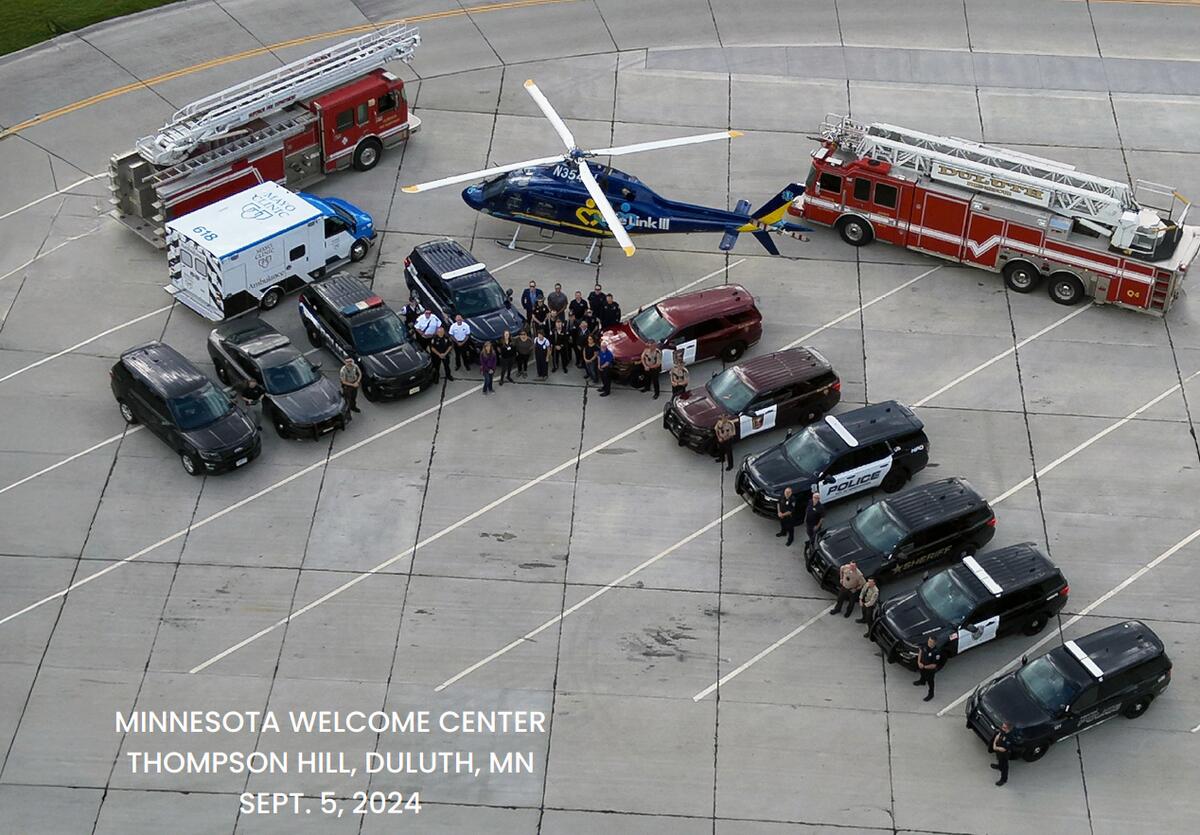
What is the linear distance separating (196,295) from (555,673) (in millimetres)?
13051

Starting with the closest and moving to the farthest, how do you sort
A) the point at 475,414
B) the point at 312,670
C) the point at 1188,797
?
1. the point at 1188,797
2. the point at 312,670
3. the point at 475,414

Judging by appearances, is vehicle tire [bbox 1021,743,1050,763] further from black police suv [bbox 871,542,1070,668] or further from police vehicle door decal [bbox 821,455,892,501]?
police vehicle door decal [bbox 821,455,892,501]

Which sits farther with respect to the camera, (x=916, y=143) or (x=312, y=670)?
(x=916, y=143)

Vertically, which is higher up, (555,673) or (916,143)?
(916,143)

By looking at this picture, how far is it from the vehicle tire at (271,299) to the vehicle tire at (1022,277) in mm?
16383

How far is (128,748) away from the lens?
84.1 feet

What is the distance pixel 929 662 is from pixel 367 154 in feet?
66.4

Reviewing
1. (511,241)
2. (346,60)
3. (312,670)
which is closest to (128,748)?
(312,670)

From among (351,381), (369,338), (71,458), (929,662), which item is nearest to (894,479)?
(929,662)

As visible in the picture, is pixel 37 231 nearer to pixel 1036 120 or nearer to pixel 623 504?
pixel 623 504

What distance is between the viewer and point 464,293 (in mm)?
33438

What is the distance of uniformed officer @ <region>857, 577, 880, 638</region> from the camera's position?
88.1 ft

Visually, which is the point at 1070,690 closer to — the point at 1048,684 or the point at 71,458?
the point at 1048,684

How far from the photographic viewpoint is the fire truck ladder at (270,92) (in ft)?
117
